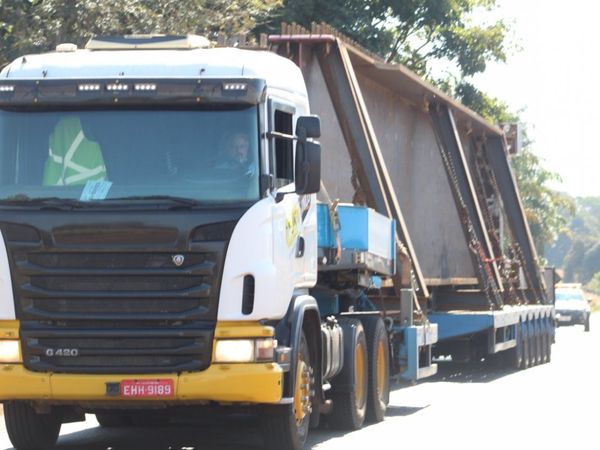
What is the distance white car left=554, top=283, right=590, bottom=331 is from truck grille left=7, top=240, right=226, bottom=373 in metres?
43.8

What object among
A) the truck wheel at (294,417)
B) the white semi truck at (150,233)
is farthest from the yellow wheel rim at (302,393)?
the white semi truck at (150,233)

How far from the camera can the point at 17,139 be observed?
11352mm

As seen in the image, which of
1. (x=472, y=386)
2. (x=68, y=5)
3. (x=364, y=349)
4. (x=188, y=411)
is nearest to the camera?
(x=188, y=411)

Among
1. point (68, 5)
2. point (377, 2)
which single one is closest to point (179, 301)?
point (68, 5)

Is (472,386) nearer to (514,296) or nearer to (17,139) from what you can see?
(514,296)

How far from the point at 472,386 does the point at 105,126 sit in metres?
11.3

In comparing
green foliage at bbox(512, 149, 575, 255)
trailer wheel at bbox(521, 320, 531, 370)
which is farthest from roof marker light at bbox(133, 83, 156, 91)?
green foliage at bbox(512, 149, 575, 255)

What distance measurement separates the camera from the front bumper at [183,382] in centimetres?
1097

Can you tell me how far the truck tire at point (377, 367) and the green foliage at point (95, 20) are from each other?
Result: 6.61 m

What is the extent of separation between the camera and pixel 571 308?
180 feet

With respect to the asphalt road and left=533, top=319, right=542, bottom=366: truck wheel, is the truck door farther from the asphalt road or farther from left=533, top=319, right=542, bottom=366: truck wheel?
left=533, top=319, right=542, bottom=366: truck wheel

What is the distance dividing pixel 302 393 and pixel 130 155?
8.24 ft

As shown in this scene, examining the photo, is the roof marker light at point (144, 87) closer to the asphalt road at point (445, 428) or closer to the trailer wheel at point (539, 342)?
the asphalt road at point (445, 428)

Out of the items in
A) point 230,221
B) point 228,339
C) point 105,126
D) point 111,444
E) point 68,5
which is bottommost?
point 111,444
